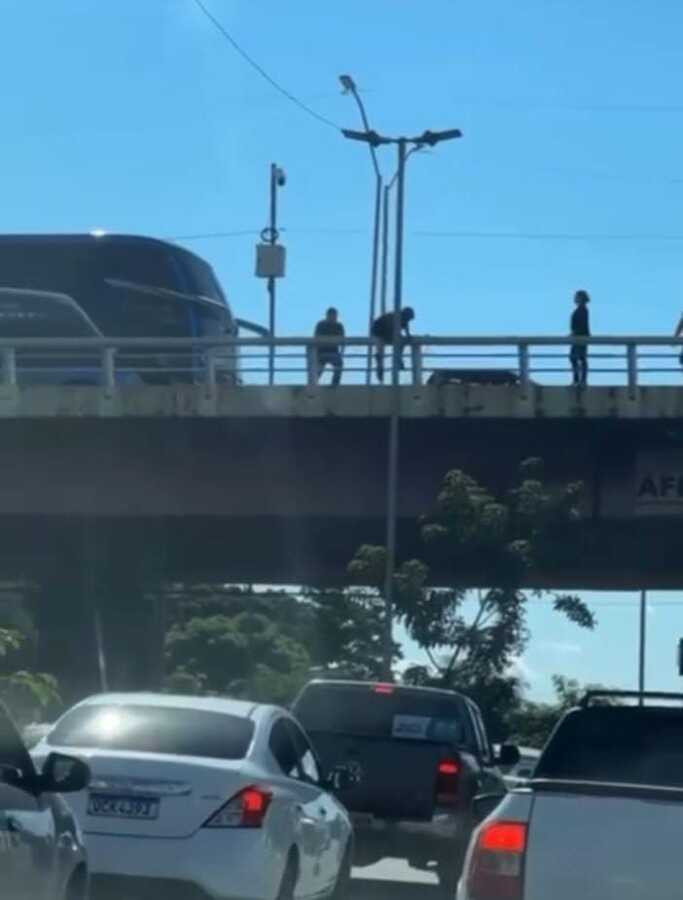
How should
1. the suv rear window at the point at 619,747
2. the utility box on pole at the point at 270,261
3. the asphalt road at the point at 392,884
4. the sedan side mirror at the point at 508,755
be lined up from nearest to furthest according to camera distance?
the suv rear window at the point at 619,747
the asphalt road at the point at 392,884
the sedan side mirror at the point at 508,755
the utility box on pole at the point at 270,261

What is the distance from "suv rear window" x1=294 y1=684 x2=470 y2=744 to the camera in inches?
717

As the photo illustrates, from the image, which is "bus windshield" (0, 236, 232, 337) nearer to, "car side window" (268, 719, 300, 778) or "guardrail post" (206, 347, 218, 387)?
"guardrail post" (206, 347, 218, 387)

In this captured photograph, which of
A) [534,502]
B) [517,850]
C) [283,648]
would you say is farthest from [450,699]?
[283,648]

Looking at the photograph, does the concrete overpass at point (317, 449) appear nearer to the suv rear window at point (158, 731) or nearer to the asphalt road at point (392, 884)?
the asphalt road at point (392, 884)

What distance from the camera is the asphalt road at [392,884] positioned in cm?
1742

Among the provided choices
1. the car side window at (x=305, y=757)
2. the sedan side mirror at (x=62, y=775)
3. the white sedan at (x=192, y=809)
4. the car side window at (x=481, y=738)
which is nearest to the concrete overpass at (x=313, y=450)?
the car side window at (x=481, y=738)

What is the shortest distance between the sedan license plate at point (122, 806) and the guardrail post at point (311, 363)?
23.3m

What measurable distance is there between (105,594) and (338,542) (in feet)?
14.6

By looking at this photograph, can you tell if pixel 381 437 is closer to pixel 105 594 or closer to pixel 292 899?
pixel 105 594

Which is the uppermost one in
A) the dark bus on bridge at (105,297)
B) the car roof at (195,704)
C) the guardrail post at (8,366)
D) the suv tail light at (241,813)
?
the dark bus on bridge at (105,297)

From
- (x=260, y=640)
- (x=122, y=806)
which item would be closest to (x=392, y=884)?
(x=122, y=806)

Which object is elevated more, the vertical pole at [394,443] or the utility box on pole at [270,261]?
the utility box on pole at [270,261]

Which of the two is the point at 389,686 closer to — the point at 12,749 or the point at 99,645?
the point at 12,749

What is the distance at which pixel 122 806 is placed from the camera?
39.3 ft
